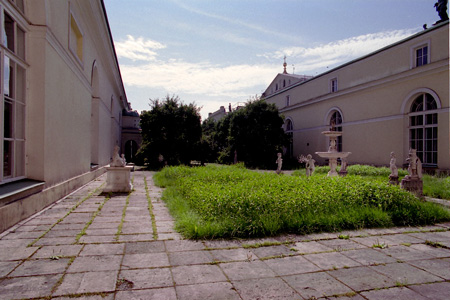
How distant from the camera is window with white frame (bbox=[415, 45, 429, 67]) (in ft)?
49.9

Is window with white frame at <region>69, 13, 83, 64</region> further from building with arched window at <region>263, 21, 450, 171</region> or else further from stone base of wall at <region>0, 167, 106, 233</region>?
building with arched window at <region>263, 21, 450, 171</region>

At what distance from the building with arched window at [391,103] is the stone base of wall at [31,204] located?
13007mm

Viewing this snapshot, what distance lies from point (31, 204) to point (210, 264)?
395cm

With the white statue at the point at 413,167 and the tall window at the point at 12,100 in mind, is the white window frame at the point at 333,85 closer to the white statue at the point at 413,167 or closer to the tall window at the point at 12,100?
the white statue at the point at 413,167

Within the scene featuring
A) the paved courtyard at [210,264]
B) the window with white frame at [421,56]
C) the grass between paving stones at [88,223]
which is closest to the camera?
the paved courtyard at [210,264]

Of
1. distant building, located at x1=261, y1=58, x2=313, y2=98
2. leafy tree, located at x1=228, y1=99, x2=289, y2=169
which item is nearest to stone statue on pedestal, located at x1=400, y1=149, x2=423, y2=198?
leafy tree, located at x1=228, y1=99, x2=289, y2=169

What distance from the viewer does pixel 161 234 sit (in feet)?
14.6

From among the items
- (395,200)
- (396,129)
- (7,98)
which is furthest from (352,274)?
(396,129)

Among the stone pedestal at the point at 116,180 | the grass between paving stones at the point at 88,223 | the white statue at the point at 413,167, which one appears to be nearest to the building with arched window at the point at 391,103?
the white statue at the point at 413,167

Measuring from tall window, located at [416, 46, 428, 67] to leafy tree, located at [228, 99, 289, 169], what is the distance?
37.0 ft

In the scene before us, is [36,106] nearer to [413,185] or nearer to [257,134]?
[413,185]

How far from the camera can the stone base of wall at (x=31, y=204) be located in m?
4.33

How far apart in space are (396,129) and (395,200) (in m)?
12.5

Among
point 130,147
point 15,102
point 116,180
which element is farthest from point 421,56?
point 130,147
